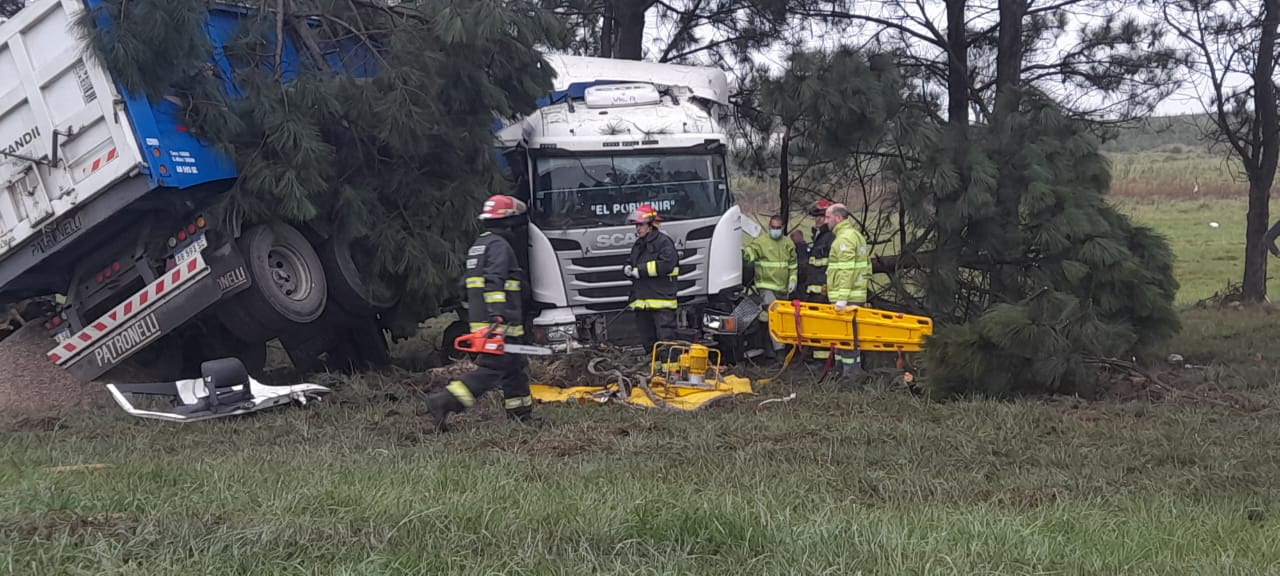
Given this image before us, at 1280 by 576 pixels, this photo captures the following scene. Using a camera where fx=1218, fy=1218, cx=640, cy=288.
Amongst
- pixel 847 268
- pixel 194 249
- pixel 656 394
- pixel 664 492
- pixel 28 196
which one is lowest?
pixel 656 394

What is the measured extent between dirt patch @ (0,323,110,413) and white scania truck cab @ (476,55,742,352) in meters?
3.75

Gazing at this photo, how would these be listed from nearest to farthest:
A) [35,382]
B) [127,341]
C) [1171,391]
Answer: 1. [1171,391]
2. [127,341]
3. [35,382]

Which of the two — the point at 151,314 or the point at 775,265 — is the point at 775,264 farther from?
the point at 151,314

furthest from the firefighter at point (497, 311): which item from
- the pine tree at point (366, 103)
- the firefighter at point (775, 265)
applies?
the firefighter at point (775, 265)

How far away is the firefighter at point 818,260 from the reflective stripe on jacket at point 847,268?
90 cm

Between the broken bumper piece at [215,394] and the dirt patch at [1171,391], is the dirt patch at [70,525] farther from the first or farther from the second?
the dirt patch at [1171,391]

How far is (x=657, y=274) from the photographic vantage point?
9922 mm

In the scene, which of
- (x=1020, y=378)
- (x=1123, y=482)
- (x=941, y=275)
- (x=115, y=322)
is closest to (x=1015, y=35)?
(x=941, y=275)

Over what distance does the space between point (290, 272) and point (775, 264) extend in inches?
173

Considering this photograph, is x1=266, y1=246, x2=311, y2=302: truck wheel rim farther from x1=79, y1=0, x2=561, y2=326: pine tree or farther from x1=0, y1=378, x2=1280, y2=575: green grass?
x1=0, y1=378, x2=1280, y2=575: green grass

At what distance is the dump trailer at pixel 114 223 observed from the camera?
8852 millimetres

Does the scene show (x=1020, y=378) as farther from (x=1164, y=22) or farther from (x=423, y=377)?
(x=1164, y=22)

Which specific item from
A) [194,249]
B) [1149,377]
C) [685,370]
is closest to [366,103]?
[194,249]

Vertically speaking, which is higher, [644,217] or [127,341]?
[644,217]
